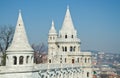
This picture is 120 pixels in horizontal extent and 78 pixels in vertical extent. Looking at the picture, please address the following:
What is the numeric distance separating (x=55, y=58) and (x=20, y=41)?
2310 centimetres

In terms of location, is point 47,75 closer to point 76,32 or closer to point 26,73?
point 26,73

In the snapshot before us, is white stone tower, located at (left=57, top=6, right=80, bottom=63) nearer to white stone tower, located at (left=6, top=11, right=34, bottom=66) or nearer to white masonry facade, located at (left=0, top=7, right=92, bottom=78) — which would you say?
white masonry facade, located at (left=0, top=7, right=92, bottom=78)

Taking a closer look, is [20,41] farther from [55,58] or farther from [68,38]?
[68,38]

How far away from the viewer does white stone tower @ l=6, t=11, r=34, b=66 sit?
127 feet

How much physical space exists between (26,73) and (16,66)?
1292 mm

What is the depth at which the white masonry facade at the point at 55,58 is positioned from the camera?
3884cm

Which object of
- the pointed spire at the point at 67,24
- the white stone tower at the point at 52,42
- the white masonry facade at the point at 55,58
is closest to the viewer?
the white masonry facade at the point at 55,58

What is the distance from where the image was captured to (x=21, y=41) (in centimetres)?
3916

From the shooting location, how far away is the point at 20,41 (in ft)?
128

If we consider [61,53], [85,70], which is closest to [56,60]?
[61,53]

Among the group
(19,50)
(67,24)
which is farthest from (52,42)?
(19,50)

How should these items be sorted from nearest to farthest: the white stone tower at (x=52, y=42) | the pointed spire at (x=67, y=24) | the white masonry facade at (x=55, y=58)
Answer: the white masonry facade at (x=55, y=58) → the white stone tower at (x=52, y=42) → the pointed spire at (x=67, y=24)

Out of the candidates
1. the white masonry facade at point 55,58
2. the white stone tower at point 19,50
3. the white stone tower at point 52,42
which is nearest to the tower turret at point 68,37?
the white masonry facade at point 55,58

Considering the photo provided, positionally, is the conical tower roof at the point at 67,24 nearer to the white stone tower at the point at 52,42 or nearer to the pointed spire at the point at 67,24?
the pointed spire at the point at 67,24
